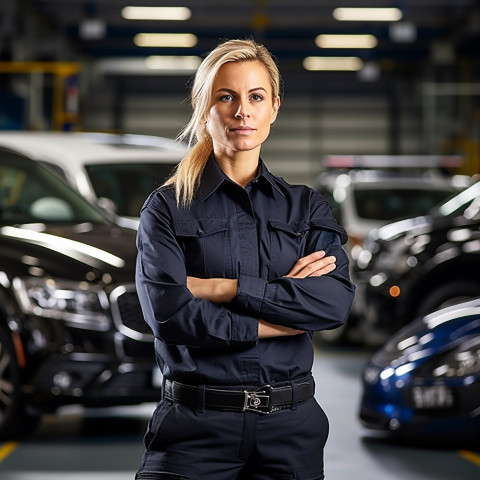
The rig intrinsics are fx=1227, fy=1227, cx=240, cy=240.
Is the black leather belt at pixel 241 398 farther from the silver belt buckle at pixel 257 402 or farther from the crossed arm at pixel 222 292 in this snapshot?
the crossed arm at pixel 222 292

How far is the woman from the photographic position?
9.79 feet

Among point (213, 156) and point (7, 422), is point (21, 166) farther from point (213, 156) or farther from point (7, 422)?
point (213, 156)

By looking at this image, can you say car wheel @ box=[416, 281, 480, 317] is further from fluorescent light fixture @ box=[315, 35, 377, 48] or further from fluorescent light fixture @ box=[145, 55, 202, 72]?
fluorescent light fixture @ box=[145, 55, 202, 72]

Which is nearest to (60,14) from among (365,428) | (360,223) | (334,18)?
(334,18)

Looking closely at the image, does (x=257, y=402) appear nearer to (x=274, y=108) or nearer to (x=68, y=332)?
(x=274, y=108)

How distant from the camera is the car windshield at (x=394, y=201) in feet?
44.8

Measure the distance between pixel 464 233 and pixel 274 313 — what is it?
23.1 feet

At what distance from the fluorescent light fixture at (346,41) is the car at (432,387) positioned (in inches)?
1003

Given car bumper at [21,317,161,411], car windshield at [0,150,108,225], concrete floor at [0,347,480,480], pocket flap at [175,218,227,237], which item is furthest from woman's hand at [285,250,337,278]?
car windshield at [0,150,108,225]

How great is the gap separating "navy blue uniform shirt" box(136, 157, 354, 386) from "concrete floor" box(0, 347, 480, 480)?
318 centimetres

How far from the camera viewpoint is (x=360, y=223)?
1327 centimetres

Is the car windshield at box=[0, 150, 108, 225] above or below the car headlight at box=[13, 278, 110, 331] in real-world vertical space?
above

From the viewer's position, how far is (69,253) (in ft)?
22.8

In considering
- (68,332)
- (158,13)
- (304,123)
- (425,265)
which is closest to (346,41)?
(158,13)
